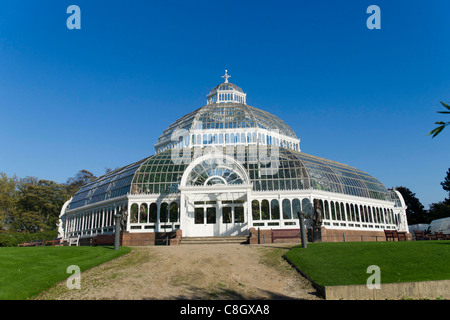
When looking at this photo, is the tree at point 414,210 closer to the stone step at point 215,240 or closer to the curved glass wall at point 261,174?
the curved glass wall at point 261,174

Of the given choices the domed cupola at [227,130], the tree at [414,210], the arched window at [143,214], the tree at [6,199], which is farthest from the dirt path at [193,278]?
the tree at [414,210]

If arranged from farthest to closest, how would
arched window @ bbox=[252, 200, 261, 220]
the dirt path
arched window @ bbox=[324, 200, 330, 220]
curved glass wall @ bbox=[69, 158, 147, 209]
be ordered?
curved glass wall @ bbox=[69, 158, 147, 209], arched window @ bbox=[324, 200, 330, 220], arched window @ bbox=[252, 200, 261, 220], the dirt path

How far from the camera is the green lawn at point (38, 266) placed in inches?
473

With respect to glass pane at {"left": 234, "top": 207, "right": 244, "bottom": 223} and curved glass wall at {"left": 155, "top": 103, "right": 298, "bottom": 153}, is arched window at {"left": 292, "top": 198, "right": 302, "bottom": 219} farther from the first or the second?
curved glass wall at {"left": 155, "top": 103, "right": 298, "bottom": 153}

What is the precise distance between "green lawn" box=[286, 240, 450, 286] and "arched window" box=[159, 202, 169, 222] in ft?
47.2

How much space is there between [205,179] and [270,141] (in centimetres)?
1166

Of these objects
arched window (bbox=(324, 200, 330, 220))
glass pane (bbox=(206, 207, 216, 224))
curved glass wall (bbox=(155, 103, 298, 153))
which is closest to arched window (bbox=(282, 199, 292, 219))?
arched window (bbox=(324, 200, 330, 220))

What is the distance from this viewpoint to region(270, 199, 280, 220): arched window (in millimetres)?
29800

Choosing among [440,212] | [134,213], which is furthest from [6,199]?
[440,212]

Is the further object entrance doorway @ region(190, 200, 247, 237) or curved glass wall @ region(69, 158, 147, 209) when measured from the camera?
curved glass wall @ region(69, 158, 147, 209)

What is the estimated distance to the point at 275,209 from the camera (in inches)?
1182
